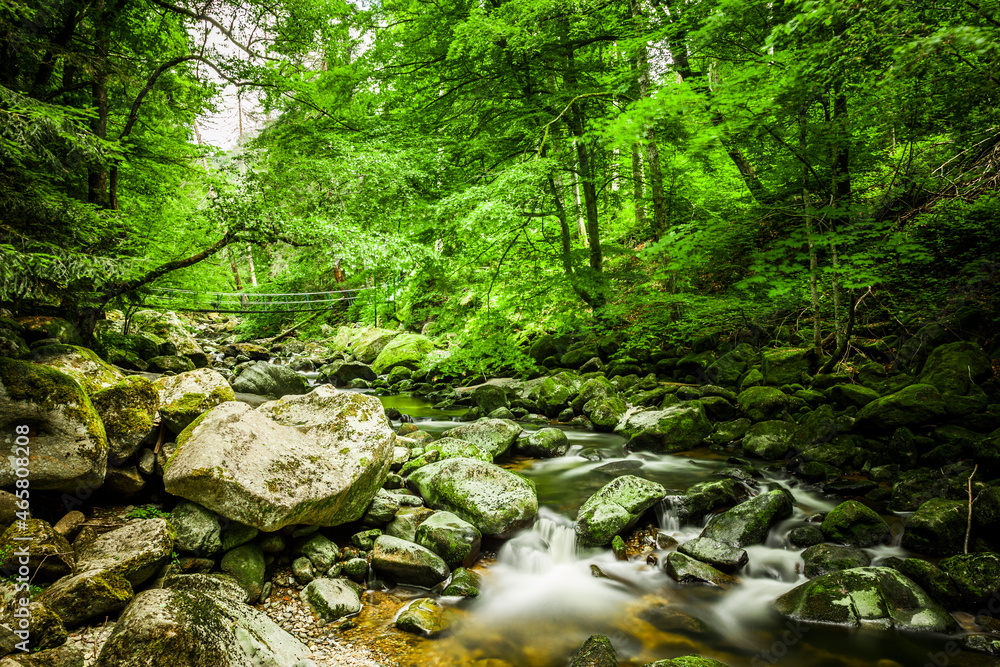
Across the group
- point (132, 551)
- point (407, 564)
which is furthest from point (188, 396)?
point (407, 564)

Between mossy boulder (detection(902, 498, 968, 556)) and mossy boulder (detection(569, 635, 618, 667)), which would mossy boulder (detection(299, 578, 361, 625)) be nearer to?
mossy boulder (detection(569, 635, 618, 667))

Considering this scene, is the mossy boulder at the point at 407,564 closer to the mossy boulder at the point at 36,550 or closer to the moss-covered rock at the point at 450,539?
the moss-covered rock at the point at 450,539

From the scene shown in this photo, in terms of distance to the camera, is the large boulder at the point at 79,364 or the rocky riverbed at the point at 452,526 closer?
the rocky riverbed at the point at 452,526

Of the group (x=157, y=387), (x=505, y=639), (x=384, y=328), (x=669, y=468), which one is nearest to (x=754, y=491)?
(x=669, y=468)

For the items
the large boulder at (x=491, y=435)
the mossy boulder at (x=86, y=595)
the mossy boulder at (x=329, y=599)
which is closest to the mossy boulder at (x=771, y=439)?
the large boulder at (x=491, y=435)

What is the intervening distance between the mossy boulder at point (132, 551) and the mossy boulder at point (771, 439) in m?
7.35

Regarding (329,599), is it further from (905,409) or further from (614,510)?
(905,409)

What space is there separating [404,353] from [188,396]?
11.1 meters

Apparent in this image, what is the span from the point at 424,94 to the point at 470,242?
4257mm

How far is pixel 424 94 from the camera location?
10141 mm

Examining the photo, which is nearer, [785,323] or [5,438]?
[5,438]

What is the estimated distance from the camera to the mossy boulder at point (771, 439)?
662cm

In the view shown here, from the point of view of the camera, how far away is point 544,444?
7637mm

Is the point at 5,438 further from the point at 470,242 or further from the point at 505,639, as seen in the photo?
the point at 470,242
